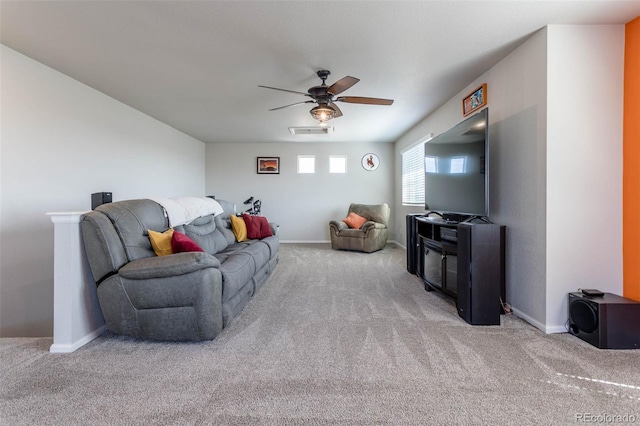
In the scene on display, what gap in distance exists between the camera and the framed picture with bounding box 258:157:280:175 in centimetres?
684

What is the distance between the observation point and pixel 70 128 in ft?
10.5

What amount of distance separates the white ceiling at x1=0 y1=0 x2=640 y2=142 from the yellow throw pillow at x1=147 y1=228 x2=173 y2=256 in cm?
171

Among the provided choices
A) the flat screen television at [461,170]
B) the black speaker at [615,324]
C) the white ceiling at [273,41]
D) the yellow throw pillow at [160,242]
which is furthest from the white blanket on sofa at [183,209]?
the black speaker at [615,324]

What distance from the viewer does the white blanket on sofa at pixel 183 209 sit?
280cm

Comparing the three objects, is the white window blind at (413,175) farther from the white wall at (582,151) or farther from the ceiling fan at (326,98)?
the white wall at (582,151)

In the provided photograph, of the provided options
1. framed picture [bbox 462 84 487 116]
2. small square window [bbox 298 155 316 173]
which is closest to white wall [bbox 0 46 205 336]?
small square window [bbox 298 155 316 173]

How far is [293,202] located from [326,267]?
9.38 ft

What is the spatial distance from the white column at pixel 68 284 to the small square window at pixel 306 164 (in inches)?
203

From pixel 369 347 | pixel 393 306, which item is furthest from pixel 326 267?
pixel 369 347

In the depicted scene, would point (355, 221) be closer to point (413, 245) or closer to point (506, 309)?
point (413, 245)

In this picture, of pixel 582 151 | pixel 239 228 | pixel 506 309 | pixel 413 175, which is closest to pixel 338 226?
pixel 413 175

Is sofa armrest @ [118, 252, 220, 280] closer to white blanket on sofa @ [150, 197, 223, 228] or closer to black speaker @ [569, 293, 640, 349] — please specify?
white blanket on sofa @ [150, 197, 223, 228]

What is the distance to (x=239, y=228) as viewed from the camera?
404 cm

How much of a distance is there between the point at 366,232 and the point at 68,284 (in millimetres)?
4466
